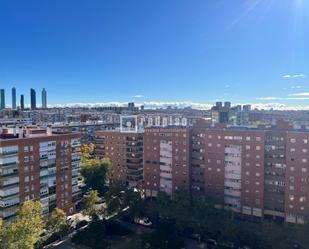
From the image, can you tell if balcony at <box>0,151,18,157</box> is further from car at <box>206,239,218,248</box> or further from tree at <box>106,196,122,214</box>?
car at <box>206,239,218,248</box>

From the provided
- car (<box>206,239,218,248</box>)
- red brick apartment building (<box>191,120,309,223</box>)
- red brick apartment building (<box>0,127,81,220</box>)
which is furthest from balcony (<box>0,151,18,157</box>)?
red brick apartment building (<box>191,120,309,223</box>)

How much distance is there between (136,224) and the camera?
3678 centimetres

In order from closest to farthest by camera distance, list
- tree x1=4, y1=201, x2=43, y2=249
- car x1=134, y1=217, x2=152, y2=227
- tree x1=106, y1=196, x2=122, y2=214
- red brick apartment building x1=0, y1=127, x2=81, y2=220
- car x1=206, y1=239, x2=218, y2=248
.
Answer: tree x1=4, y1=201, x2=43, y2=249 → red brick apartment building x1=0, y1=127, x2=81, y2=220 → car x1=206, y1=239, x2=218, y2=248 → tree x1=106, y1=196, x2=122, y2=214 → car x1=134, y1=217, x2=152, y2=227

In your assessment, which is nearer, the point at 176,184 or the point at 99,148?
the point at 176,184

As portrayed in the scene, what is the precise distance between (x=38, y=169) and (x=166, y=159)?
17.2 m

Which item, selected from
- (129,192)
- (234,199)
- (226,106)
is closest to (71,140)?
(129,192)

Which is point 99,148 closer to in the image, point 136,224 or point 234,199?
point 136,224

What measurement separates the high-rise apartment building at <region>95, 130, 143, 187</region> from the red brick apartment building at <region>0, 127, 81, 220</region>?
13.0m

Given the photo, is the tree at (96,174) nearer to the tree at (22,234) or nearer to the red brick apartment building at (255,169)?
the red brick apartment building at (255,169)

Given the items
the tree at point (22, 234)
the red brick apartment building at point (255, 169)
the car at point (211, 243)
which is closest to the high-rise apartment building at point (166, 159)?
the red brick apartment building at point (255, 169)

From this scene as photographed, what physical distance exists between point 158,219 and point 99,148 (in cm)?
2707

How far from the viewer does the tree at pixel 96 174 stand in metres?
46.8

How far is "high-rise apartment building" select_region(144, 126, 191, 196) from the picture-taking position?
42.1 m

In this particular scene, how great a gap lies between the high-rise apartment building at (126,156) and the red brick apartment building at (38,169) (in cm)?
1296
